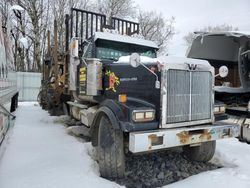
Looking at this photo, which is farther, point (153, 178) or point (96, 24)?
point (96, 24)

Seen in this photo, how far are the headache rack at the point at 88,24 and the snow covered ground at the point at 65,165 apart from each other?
272 centimetres

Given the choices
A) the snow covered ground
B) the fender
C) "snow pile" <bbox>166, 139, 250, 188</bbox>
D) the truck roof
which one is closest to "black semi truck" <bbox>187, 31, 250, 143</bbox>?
the snow covered ground

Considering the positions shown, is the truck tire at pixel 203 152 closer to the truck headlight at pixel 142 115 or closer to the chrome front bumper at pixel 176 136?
the chrome front bumper at pixel 176 136

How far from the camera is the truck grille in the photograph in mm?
4418

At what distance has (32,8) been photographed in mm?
30781

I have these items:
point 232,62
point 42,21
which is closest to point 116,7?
point 42,21

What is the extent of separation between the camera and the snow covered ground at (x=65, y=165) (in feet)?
13.9

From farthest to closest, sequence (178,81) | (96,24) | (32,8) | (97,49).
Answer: (32,8) → (96,24) → (97,49) → (178,81)

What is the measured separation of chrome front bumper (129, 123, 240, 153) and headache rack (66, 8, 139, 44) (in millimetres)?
3735

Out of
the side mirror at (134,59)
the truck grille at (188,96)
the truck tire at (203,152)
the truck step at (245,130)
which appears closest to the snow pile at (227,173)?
the truck tire at (203,152)

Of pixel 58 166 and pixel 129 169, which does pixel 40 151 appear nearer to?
pixel 58 166

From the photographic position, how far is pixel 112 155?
14.7ft

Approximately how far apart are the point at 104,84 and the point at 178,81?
170cm

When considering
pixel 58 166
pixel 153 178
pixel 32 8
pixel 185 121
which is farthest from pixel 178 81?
pixel 32 8
